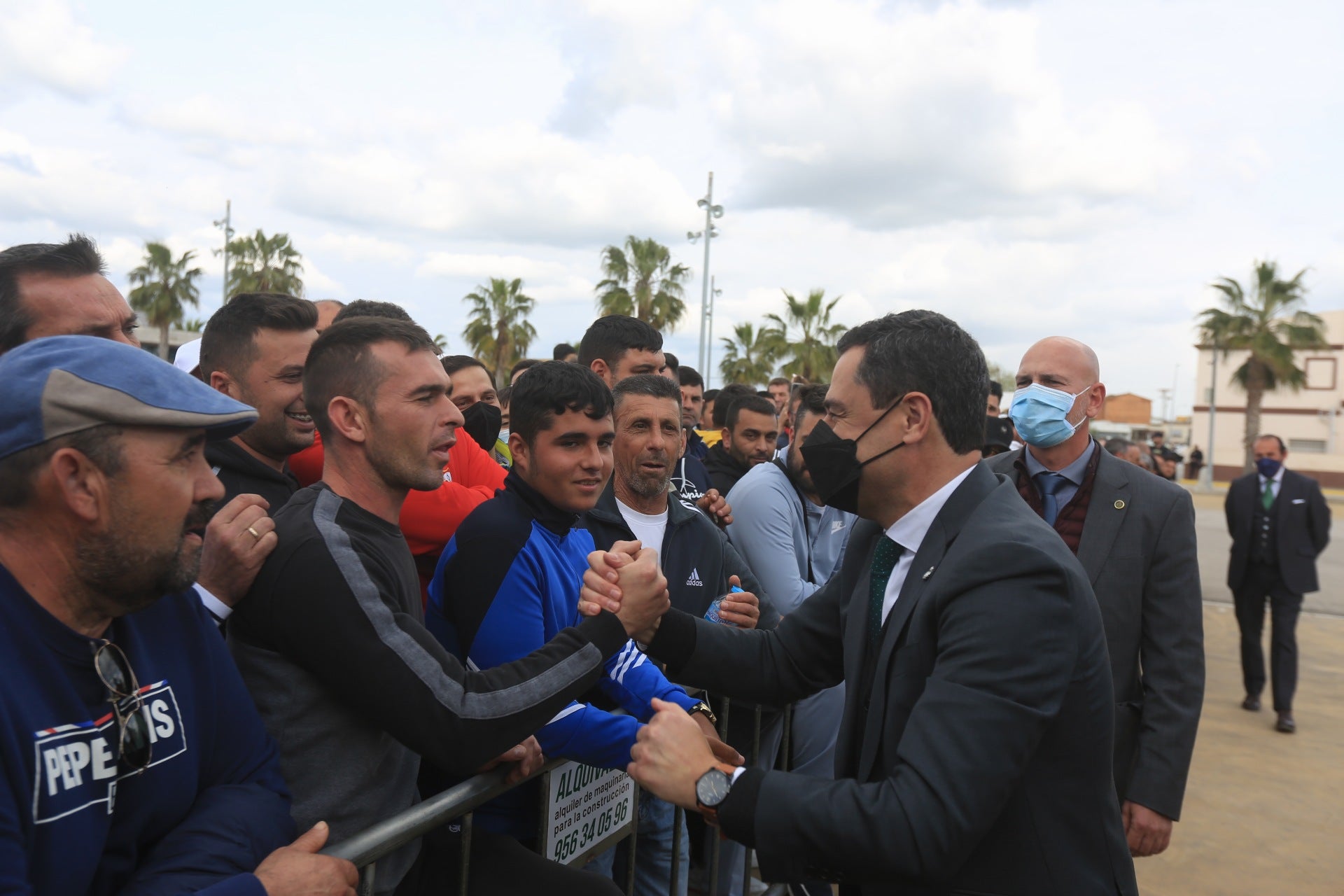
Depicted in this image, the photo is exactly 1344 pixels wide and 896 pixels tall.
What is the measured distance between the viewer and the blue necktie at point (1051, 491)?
4.04m

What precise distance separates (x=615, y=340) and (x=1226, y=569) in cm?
1413

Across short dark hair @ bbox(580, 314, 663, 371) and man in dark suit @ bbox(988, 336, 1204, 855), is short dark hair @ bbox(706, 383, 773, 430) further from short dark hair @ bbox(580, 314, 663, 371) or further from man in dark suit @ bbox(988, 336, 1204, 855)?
man in dark suit @ bbox(988, 336, 1204, 855)

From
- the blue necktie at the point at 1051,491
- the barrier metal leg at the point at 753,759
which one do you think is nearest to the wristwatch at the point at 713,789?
the barrier metal leg at the point at 753,759

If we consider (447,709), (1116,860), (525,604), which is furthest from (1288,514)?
(447,709)

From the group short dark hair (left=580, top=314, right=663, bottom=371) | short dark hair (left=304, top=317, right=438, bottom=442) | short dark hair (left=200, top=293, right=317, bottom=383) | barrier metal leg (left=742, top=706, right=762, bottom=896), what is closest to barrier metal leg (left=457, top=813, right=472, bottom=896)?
short dark hair (left=304, top=317, right=438, bottom=442)

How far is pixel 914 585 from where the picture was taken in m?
2.11

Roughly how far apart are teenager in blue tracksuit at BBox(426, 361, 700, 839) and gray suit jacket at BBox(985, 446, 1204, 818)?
1.87 m

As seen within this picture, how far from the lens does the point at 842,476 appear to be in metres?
2.40

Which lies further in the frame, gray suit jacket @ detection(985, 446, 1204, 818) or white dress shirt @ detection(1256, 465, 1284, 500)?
white dress shirt @ detection(1256, 465, 1284, 500)

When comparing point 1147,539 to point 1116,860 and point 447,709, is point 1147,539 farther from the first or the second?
point 447,709

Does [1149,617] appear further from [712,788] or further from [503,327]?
[503,327]

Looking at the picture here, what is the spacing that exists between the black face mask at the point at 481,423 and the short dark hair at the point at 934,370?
2.89 m

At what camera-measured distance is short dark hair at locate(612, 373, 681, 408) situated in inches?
157

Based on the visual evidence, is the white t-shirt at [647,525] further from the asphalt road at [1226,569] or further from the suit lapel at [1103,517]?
the asphalt road at [1226,569]
